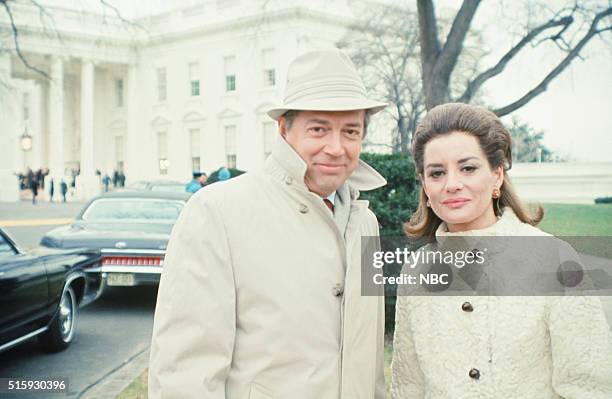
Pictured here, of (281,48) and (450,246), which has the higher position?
(281,48)

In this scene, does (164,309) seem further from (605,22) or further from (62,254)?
(605,22)

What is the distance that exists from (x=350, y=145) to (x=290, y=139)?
0.23 meters

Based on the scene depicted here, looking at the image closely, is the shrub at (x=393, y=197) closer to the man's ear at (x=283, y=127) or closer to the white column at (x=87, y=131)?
the man's ear at (x=283, y=127)

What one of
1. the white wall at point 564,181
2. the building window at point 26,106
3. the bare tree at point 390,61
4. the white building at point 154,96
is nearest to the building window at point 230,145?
the white building at point 154,96

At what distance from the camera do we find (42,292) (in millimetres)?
5938

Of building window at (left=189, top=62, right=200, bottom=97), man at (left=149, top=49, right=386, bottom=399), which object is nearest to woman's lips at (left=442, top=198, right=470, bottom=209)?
man at (left=149, top=49, right=386, bottom=399)

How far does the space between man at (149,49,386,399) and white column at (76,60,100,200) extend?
4844 cm

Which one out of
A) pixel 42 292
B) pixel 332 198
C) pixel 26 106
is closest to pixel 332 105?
pixel 332 198

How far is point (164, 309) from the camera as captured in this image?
2.07m

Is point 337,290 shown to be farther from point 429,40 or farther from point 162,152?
point 162,152

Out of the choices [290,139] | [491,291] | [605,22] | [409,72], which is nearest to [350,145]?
[290,139]

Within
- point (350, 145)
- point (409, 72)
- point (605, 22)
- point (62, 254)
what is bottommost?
point (62, 254)

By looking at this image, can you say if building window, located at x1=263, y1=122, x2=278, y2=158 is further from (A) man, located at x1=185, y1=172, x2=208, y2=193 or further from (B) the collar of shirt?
(B) the collar of shirt

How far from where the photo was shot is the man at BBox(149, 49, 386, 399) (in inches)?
79.9
